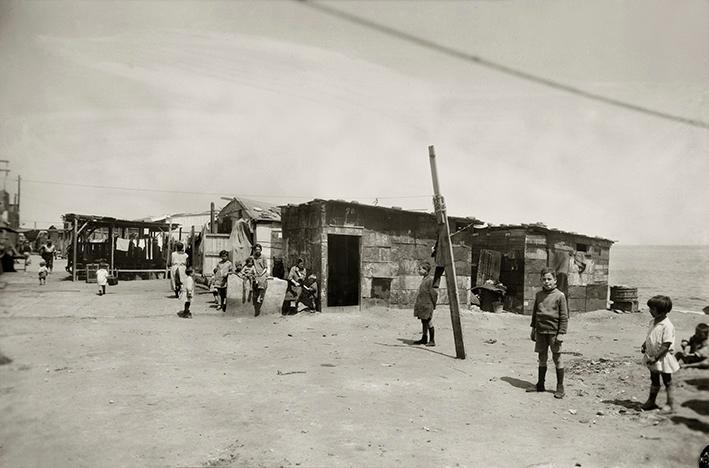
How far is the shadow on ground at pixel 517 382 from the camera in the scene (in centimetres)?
699

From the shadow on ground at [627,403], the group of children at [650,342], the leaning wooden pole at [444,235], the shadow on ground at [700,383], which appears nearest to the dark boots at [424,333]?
the leaning wooden pole at [444,235]

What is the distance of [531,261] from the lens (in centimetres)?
1762

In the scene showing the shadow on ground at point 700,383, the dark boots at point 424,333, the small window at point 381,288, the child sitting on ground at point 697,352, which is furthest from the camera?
the small window at point 381,288

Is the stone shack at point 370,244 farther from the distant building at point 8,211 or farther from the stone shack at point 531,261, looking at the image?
the distant building at point 8,211

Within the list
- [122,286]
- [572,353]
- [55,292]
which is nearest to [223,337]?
[572,353]

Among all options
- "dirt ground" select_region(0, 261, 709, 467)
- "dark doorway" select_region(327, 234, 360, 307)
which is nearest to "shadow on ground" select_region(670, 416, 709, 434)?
"dirt ground" select_region(0, 261, 709, 467)

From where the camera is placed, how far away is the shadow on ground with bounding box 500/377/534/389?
275 inches

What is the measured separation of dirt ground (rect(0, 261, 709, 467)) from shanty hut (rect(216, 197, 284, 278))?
7924 mm

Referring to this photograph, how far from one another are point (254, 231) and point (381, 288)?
7664 mm

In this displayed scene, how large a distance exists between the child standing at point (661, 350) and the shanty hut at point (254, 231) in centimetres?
1280

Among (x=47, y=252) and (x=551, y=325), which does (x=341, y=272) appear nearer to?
(x=551, y=325)

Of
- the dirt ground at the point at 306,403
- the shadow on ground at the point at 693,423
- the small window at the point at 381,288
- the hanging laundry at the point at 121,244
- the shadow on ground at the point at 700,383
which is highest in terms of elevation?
the hanging laundry at the point at 121,244

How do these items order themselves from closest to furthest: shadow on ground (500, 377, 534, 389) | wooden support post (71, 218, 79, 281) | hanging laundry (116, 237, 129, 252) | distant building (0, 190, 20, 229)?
distant building (0, 190, 20, 229)
shadow on ground (500, 377, 534, 389)
wooden support post (71, 218, 79, 281)
hanging laundry (116, 237, 129, 252)

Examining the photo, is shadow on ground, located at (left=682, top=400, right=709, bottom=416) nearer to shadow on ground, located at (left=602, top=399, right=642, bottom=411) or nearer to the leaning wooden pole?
shadow on ground, located at (left=602, top=399, right=642, bottom=411)
